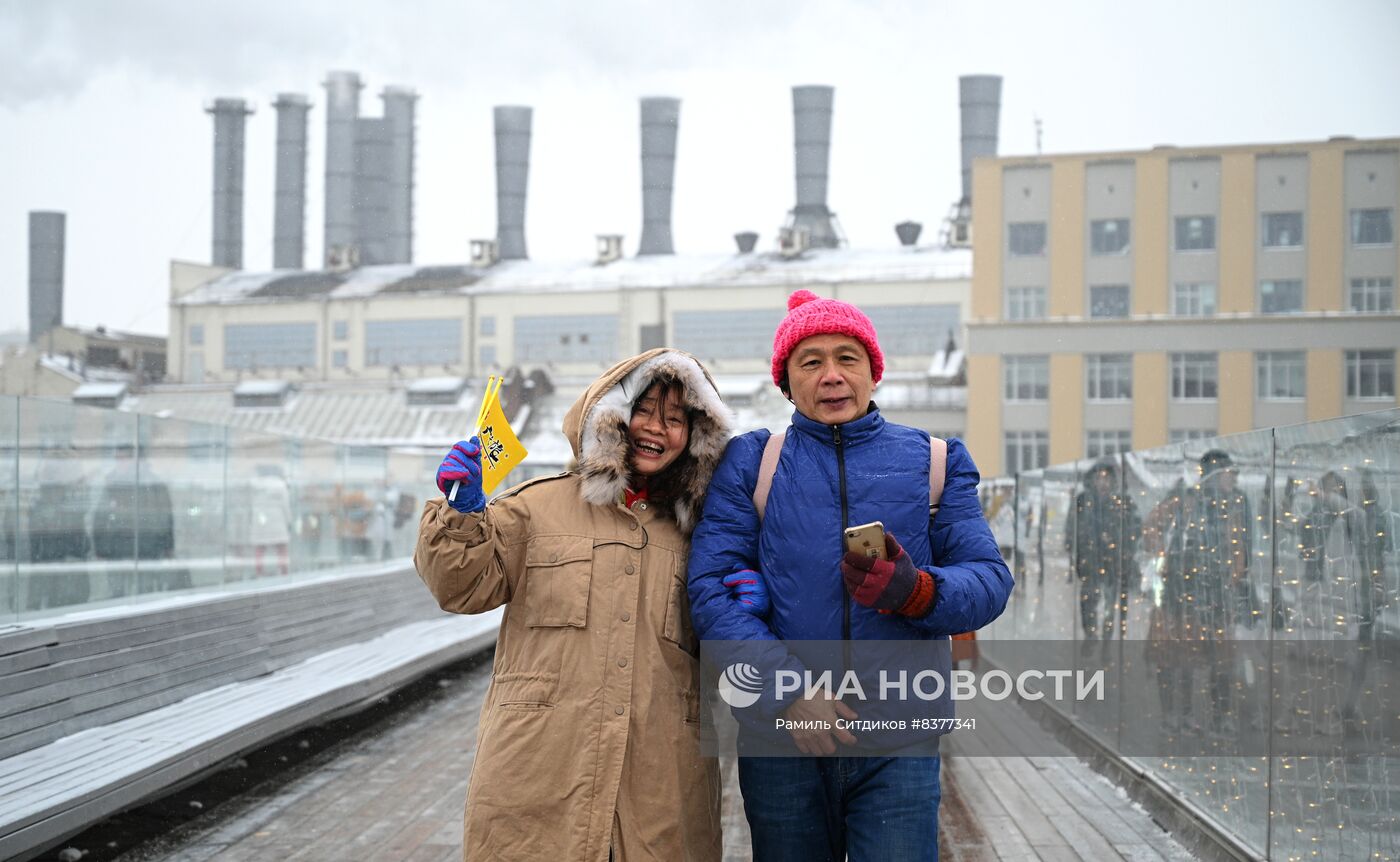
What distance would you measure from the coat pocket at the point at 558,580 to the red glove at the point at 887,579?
60cm

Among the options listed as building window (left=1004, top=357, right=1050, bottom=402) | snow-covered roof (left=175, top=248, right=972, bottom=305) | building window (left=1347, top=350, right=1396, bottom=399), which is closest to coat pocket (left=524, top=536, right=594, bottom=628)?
building window (left=1004, top=357, right=1050, bottom=402)

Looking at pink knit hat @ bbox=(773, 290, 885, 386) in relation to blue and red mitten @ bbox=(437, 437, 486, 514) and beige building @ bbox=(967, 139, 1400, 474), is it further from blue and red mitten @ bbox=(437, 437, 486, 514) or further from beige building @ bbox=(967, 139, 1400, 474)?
beige building @ bbox=(967, 139, 1400, 474)

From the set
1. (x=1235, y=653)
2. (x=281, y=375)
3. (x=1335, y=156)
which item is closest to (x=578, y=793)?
(x=1235, y=653)

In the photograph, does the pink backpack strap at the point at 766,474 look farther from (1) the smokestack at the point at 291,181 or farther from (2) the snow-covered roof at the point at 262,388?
(1) the smokestack at the point at 291,181

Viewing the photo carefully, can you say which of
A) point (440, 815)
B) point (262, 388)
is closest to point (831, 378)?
point (440, 815)

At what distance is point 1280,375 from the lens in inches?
1988

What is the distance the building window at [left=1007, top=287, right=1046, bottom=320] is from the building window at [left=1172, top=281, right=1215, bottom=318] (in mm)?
4402

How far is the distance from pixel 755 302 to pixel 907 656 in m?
56.5

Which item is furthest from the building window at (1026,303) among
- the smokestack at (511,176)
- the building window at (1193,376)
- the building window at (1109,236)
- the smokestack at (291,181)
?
the smokestack at (291,181)

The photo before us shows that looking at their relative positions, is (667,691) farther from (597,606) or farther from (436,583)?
(436,583)

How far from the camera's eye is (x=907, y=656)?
10.1 ft

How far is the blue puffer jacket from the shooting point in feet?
9.94

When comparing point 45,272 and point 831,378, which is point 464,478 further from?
point 45,272

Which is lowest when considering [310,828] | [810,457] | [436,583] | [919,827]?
[310,828]
